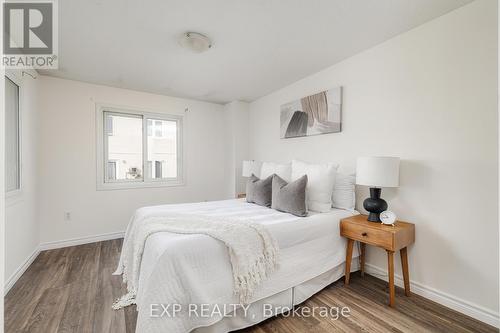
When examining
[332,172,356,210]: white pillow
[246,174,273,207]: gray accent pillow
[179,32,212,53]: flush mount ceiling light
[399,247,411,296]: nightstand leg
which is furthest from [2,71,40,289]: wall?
[399,247,411,296]: nightstand leg

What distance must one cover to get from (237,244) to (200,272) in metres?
0.31

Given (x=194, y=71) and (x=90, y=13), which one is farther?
(x=194, y=71)

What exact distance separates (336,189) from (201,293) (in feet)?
6.01

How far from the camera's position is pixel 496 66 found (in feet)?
5.48

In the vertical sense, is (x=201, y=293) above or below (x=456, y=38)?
below

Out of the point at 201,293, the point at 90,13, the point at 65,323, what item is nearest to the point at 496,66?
the point at 201,293

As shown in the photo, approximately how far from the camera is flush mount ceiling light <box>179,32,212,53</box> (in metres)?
2.21

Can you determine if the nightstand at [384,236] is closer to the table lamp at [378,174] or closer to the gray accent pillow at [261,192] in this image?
the table lamp at [378,174]

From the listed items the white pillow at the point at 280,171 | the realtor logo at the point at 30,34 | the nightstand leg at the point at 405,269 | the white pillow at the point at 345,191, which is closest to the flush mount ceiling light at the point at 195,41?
the realtor logo at the point at 30,34

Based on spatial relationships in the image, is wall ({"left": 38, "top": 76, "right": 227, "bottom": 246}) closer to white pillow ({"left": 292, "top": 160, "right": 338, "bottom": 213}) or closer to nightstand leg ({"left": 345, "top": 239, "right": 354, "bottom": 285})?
white pillow ({"left": 292, "top": 160, "right": 338, "bottom": 213})

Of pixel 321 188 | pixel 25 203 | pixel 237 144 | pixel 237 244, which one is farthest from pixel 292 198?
pixel 25 203

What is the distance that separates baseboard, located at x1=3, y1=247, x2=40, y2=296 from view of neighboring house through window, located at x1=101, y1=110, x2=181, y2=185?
1258 millimetres

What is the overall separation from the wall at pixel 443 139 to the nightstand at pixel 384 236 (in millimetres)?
153

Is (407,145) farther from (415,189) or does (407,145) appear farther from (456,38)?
(456,38)
